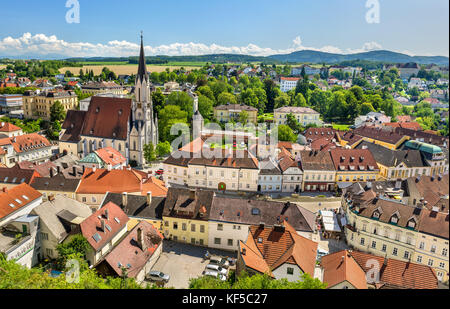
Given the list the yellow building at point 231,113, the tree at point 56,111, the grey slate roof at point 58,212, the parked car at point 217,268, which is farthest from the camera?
the yellow building at point 231,113

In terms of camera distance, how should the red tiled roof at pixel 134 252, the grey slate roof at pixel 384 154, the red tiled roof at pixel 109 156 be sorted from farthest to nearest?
1. the red tiled roof at pixel 109 156
2. the grey slate roof at pixel 384 154
3. the red tiled roof at pixel 134 252

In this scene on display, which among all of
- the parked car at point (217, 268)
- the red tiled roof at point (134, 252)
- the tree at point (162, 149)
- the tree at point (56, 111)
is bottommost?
the parked car at point (217, 268)

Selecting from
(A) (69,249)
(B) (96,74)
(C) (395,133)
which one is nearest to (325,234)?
(A) (69,249)

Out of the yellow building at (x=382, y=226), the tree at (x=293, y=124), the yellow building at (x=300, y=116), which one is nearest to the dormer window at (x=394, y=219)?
the yellow building at (x=382, y=226)

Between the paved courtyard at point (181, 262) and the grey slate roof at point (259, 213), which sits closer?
the paved courtyard at point (181, 262)

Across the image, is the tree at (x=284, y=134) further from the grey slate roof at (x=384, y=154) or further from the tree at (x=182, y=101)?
the tree at (x=182, y=101)

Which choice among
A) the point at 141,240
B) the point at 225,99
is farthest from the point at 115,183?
the point at 225,99
